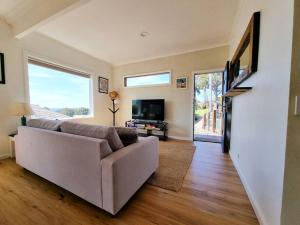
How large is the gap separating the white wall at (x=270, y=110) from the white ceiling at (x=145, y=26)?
43.2 inches

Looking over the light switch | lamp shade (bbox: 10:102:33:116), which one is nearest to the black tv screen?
lamp shade (bbox: 10:102:33:116)

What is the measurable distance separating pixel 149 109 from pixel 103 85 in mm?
1897

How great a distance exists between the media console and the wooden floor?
7.32ft

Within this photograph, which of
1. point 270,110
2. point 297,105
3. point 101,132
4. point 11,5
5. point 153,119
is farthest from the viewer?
point 153,119

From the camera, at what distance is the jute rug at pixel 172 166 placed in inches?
72.5

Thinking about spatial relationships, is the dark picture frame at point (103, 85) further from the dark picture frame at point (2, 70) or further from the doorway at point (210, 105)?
the doorway at point (210, 105)

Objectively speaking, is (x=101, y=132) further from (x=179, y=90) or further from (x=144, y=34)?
(x=179, y=90)

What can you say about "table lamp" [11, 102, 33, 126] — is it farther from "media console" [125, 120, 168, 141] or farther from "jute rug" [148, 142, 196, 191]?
"media console" [125, 120, 168, 141]

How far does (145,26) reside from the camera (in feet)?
9.31

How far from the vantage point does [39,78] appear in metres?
3.15

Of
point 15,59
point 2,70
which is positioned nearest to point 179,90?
point 15,59

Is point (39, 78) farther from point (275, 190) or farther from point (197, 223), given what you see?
point (275, 190)

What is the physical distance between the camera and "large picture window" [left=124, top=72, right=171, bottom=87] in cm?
441

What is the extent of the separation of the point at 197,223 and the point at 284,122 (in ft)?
3.61
